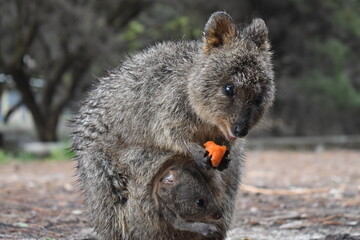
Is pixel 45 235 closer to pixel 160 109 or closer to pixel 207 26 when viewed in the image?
pixel 160 109

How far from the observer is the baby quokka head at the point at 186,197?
4.73 meters

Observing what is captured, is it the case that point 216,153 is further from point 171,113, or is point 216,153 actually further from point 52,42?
point 52,42

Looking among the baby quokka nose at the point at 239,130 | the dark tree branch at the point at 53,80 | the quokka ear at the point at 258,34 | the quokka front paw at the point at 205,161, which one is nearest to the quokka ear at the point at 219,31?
the quokka ear at the point at 258,34

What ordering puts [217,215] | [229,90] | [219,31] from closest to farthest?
[229,90] → [217,215] → [219,31]

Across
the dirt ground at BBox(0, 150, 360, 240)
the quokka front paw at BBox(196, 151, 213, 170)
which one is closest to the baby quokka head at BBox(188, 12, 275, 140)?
the quokka front paw at BBox(196, 151, 213, 170)

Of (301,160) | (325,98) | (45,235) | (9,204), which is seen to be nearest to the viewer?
(45,235)

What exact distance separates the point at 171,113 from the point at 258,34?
41.0 inches

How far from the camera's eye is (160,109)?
4.88 metres

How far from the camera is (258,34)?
506cm

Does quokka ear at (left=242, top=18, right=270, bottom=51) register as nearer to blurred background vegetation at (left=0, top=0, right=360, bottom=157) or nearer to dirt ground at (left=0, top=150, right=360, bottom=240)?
dirt ground at (left=0, top=150, right=360, bottom=240)

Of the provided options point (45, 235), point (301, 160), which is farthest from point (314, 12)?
point (45, 235)

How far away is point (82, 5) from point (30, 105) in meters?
4.32

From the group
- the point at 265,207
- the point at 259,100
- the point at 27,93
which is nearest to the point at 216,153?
the point at 259,100

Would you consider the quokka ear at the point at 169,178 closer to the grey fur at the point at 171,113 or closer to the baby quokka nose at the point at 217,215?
the grey fur at the point at 171,113
